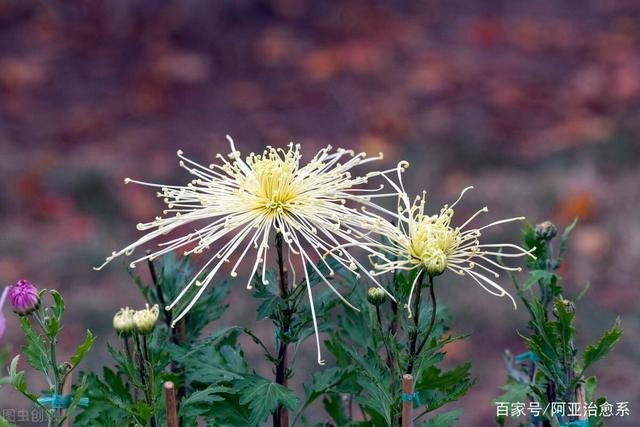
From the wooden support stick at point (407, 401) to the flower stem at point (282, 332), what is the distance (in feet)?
0.54

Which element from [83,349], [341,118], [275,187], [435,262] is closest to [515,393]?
[435,262]

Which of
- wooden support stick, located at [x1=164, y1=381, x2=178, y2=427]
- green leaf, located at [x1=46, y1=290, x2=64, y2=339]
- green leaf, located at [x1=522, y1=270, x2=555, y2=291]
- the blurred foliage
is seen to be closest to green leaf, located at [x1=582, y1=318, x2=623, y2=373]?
the blurred foliage

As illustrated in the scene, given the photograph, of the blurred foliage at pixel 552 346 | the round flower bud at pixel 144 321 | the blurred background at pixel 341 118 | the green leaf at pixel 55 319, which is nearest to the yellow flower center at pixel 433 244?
the blurred foliage at pixel 552 346

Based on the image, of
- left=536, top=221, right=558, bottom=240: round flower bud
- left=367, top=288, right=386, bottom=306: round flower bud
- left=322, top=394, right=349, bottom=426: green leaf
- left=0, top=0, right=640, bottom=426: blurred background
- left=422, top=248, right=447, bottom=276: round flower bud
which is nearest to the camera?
left=422, top=248, right=447, bottom=276: round flower bud

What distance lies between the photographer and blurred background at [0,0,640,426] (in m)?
3.32

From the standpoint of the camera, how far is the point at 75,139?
13.6 feet

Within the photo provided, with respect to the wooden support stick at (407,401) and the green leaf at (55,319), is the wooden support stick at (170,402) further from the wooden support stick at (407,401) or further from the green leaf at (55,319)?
the wooden support stick at (407,401)

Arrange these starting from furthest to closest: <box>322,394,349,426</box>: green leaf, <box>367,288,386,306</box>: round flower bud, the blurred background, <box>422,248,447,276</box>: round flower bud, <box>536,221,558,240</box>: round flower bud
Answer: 1. the blurred background
2. <box>322,394,349,426</box>: green leaf
3. <box>536,221,558,240</box>: round flower bud
4. <box>367,288,386,306</box>: round flower bud
5. <box>422,248,447,276</box>: round flower bud

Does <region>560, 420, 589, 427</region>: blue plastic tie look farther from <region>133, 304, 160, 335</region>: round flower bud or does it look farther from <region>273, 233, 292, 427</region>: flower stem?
<region>133, 304, 160, 335</region>: round flower bud

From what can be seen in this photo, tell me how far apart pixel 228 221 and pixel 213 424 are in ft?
0.92

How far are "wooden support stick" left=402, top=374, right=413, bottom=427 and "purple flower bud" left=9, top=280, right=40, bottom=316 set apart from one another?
18.4 inches

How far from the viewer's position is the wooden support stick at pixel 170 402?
45.1 inches

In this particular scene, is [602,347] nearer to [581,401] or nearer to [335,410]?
[581,401]

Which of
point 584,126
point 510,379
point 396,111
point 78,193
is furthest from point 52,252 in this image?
point 510,379
